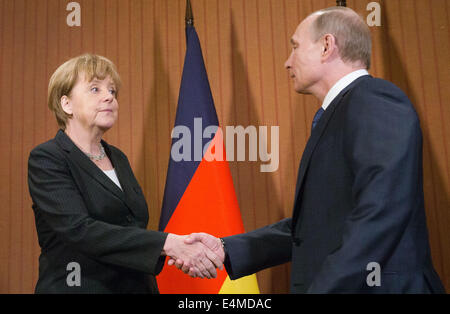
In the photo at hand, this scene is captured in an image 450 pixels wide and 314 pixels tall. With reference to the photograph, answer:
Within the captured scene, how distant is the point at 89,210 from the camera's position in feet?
5.75

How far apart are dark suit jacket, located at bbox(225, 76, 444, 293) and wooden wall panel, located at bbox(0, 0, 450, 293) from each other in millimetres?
1541

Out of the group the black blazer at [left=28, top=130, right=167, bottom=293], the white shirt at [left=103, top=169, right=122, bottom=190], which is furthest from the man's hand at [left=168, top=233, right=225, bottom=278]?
the white shirt at [left=103, top=169, right=122, bottom=190]

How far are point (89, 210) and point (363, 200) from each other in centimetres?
109

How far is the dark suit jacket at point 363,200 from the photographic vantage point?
42.6 inches

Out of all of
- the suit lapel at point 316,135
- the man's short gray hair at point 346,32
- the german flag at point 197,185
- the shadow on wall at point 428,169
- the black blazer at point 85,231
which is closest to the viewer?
the suit lapel at point 316,135

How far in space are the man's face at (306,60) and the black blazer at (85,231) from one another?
82 centimetres

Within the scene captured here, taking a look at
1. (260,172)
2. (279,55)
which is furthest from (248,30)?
(260,172)

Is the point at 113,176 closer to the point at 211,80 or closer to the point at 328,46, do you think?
the point at 328,46

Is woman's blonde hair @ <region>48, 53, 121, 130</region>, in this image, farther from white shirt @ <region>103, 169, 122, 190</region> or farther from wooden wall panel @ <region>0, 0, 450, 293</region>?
wooden wall panel @ <region>0, 0, 450, 293</region>

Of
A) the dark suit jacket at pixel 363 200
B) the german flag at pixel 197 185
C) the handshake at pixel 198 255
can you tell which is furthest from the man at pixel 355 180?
the german flag at pixel 197 185

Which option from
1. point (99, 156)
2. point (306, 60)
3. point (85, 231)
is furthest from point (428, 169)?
point (85, 231)

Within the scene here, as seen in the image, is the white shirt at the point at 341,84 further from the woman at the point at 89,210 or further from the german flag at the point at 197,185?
the german flag at the point at 197,185
